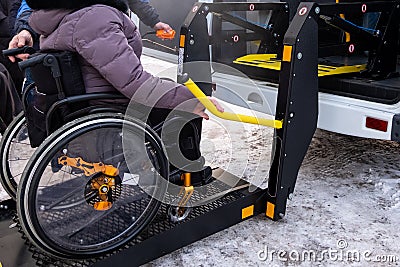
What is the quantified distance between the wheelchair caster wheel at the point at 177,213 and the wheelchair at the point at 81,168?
0.58 feet

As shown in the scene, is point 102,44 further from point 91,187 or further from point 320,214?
point 320,214

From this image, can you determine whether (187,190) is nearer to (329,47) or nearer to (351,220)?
(351,220)

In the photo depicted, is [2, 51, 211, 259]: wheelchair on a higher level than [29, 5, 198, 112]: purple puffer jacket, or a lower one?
lower

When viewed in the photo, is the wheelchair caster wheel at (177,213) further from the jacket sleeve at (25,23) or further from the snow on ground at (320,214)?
the jacket sleeve at (25,23)

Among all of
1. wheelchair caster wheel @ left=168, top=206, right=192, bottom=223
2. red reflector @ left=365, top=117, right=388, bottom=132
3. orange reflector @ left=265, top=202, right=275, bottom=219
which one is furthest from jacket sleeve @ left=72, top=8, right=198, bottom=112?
red reflector @ left=365, top=117, right=388, bottom=132

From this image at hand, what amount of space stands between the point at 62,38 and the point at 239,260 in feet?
4.59

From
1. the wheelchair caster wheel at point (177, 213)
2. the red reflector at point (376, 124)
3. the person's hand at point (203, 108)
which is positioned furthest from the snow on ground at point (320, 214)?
the red reflector at point (376, 124)

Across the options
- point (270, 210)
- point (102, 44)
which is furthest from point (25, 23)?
point (270, 210)

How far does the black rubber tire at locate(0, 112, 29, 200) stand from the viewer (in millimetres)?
2578

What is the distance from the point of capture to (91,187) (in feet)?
7.39

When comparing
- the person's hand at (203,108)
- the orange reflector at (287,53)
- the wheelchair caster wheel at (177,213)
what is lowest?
the wheelchair caster wheel at (177,213)

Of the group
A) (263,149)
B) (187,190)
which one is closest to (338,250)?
(187,190)

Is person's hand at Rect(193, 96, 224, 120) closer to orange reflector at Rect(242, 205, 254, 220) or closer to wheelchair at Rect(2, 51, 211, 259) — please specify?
wheelchair at Rect(2, 51, 211, 259)

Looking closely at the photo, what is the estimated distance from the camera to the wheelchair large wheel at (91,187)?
6.51 ft
